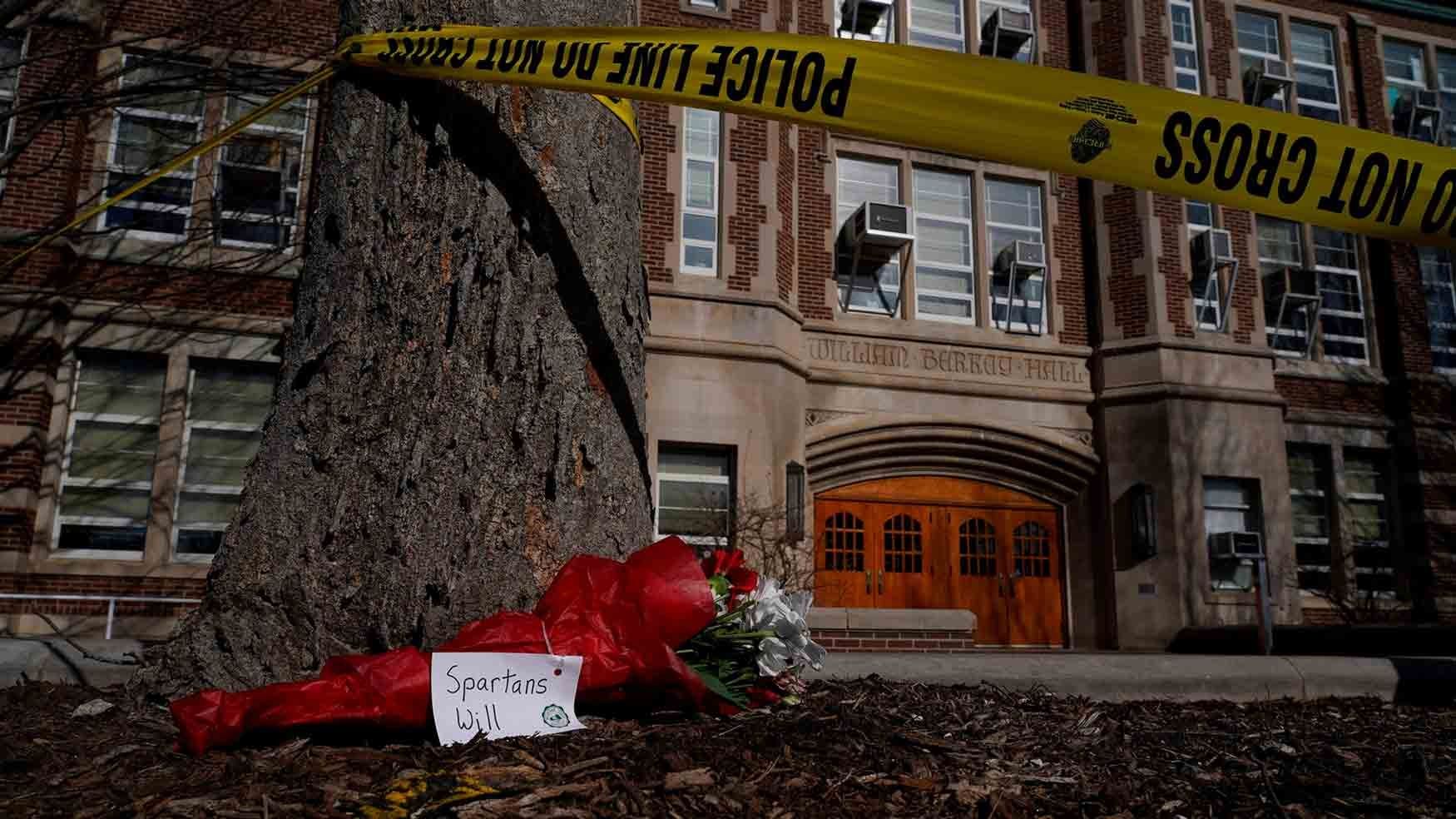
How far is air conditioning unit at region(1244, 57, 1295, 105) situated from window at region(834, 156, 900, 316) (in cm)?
628

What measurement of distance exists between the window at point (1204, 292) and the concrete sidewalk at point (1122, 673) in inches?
470

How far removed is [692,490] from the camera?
41.8ft

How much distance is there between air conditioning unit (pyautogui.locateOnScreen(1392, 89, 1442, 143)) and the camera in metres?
16.7

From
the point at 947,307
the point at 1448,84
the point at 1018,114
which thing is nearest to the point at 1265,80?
the point at 1448,84

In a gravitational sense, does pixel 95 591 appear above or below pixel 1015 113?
below

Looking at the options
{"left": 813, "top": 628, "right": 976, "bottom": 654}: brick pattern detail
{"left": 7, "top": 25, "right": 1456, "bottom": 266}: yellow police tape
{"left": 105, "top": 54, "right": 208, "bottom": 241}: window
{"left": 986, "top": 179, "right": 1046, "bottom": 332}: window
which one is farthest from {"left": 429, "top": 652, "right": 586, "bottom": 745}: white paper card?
{"left": 986, "top": 179, "right": 1046, "bottom": 332}: window

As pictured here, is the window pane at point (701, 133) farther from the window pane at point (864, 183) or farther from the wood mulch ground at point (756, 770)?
the wood mulch ground at point (756, 770)

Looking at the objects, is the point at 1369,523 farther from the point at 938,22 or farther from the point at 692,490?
the point at 692,490

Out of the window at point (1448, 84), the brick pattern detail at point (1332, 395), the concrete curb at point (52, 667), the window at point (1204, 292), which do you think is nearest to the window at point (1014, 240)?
the window at point (1204, 292)

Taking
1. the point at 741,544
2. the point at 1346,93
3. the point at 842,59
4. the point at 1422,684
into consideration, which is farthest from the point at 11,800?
the point at 1346,93

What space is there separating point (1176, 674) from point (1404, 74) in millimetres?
18907

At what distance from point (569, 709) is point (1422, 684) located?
365 centimetres

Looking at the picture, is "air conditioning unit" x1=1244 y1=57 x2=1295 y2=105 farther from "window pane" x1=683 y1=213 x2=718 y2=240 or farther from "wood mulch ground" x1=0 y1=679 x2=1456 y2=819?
"wood mulch ground" x1=0 y1=679 x2=1456 y2=819

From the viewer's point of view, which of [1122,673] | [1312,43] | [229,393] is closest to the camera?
[1122,673]
